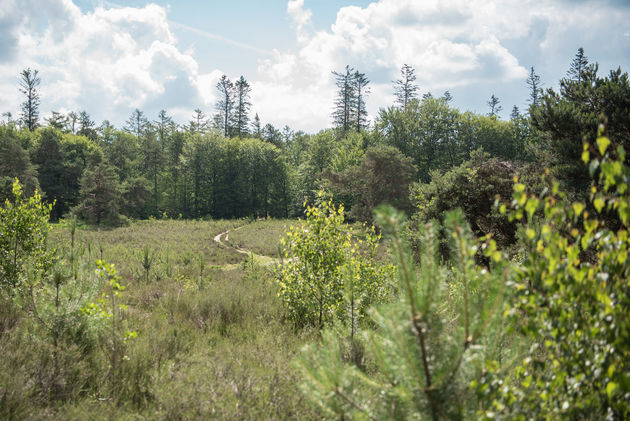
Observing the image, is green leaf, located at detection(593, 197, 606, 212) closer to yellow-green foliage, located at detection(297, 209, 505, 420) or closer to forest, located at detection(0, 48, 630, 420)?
forest, located at detection(0, 48, 630, 420)

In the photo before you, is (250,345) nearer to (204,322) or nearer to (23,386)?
(204,322)

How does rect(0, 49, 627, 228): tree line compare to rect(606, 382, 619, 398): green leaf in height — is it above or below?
above

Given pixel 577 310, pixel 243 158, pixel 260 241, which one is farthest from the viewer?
pixel 243 158

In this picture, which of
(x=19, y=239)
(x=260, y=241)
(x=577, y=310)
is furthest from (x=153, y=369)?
(x=260, y=241)

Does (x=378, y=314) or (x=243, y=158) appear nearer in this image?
(x=378, y=314)

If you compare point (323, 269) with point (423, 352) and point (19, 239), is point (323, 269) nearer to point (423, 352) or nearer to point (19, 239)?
point (423, 352)

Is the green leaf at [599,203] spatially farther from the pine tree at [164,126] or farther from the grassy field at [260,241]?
the pine tree at [164,126]

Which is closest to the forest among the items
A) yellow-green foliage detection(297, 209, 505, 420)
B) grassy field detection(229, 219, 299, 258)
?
yellow-green foliage detection(297, 209, 505, 420)

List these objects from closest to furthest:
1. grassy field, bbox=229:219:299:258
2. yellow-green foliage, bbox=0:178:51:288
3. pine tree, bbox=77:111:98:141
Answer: yellow-green foliage, bbox=0:178:51:288 < grassy field, bbox=229:219:299:258 < pine tree, bbox=77:111:98:141

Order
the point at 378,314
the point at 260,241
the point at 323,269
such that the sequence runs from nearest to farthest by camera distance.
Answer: the point at 378,314 → the point at 323,269 → the point at 260,241

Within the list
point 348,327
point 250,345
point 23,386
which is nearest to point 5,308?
point 23,386

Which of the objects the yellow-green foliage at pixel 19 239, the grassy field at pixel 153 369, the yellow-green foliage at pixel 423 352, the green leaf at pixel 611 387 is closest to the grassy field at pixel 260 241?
the yellow-green foliage at pixel 19 239

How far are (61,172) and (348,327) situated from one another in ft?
156

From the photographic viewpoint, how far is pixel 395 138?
4359 centimetres
